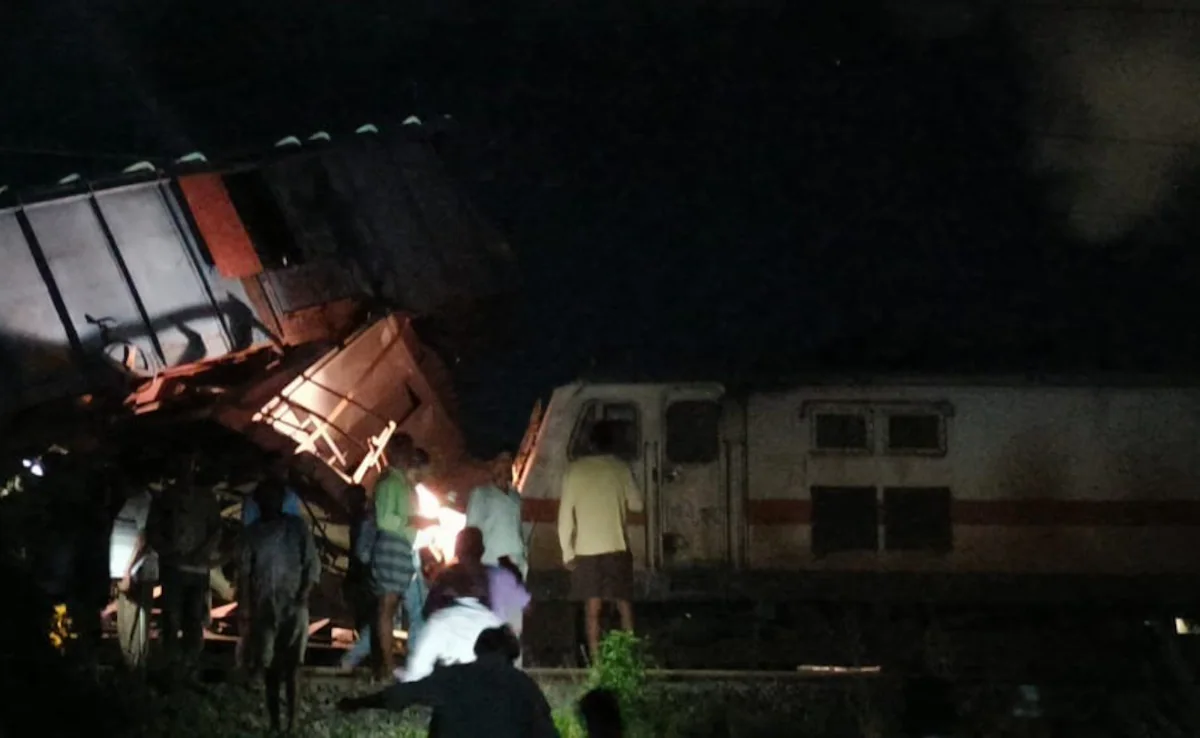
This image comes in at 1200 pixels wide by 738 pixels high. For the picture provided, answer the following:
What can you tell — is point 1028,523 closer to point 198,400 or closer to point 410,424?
point 410,424

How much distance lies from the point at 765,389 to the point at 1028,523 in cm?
262

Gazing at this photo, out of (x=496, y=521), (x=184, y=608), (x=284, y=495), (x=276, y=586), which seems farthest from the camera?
(x=184, y=608)

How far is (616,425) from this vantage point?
13.7 meters

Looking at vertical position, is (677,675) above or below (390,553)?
below

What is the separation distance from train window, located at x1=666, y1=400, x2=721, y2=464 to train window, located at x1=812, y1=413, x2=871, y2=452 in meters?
0.89

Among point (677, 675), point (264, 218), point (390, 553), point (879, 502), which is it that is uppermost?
point (264, 218)

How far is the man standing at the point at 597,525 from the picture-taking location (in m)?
11.2

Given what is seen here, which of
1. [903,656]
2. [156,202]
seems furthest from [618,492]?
[156,202]

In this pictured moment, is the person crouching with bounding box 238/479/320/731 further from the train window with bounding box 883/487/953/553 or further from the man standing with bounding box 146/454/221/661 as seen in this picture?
the train window with bounding box 883/487/953/553

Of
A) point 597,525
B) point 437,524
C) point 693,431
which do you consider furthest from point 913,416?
point 437,524

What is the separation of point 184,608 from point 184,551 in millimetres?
482

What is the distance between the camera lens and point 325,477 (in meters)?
13.5

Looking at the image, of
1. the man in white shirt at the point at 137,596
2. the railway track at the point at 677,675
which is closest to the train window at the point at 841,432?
the railway track at the point at 677,675

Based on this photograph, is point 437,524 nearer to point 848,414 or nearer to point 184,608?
point 184,608
